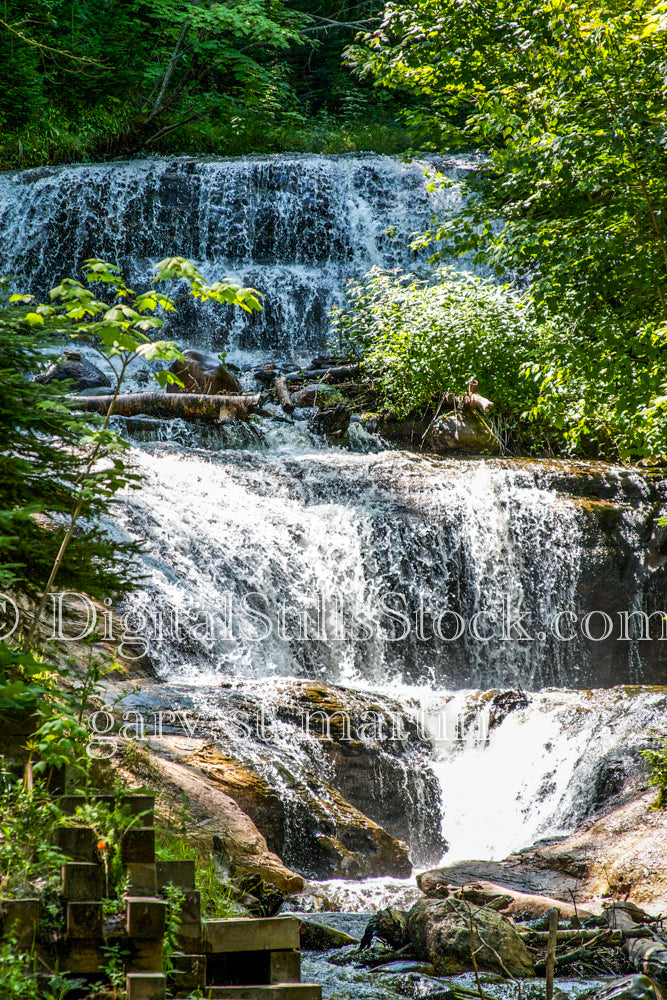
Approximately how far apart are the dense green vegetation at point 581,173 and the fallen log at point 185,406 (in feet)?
17.6

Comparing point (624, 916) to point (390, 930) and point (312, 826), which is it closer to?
point (390, 930)

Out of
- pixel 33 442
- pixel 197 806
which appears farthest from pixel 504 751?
pixel 33 442

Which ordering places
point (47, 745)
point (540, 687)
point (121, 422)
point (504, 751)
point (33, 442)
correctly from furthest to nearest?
point (121, 422)
point (540, 687)
point (504, 751)
point (33, 442)
point (47, 745)

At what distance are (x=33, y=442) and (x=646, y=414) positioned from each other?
6.20 metres

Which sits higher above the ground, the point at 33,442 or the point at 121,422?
the point at 121,422

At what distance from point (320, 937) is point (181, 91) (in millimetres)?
22620

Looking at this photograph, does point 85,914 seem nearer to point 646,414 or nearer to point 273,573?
point 646,414

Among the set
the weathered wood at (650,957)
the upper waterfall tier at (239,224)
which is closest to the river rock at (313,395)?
the upper waterfall tier at (239,224)

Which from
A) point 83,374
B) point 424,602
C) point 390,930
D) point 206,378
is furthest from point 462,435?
point 390,930

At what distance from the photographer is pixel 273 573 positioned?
10.1 meters

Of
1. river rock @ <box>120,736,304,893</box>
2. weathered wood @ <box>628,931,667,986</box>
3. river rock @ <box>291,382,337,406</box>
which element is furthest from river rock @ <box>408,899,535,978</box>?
river rock @ <box>291,382,337,406</box>

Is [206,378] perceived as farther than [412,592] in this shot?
Yes

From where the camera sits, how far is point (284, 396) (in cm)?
1482

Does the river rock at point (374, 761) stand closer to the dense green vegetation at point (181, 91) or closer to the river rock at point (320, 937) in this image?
the river rock at point (320, 937)
